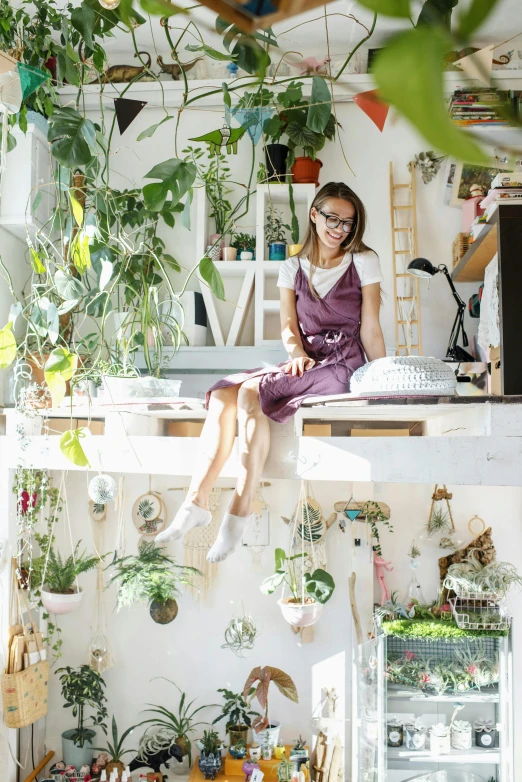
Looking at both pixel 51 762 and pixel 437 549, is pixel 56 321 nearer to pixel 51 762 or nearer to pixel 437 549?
pixel 437 549

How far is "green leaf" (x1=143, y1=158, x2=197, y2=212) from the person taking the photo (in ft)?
4.77

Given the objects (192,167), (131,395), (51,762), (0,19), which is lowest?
(51,762)

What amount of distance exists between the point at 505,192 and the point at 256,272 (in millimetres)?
1668

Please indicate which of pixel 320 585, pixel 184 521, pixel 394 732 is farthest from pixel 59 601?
pixel 184 521

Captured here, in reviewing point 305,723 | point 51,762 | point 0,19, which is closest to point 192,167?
point 0,19

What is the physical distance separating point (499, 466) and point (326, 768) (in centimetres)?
300

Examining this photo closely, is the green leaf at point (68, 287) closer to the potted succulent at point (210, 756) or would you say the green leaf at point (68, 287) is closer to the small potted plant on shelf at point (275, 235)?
the small potted plant on shelf at point (275, 235)

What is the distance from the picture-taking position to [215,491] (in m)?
4.54

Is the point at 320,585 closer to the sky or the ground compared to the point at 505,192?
closer to the ground

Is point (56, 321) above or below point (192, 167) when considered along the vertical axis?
below

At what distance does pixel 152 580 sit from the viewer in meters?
4.26

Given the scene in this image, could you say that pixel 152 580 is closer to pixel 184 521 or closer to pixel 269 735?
pixel 269 735

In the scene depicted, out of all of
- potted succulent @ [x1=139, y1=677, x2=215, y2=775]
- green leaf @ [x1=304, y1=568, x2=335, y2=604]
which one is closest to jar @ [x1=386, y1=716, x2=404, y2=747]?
green leaf @ [x1=304, y1=568, x2=335, y2=604]

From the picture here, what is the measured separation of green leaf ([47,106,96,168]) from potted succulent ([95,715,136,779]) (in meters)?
3.73
